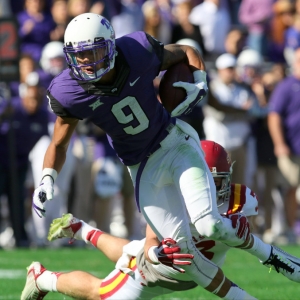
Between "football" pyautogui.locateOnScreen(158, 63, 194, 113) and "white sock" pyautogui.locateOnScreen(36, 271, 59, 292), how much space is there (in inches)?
50.9

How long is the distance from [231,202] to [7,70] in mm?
4838

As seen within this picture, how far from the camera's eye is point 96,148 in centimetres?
953

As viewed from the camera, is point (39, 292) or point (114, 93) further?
point (39, 292)

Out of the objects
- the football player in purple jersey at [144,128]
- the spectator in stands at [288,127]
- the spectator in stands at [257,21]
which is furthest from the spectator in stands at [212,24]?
the football player in purple jersey at [144,128]

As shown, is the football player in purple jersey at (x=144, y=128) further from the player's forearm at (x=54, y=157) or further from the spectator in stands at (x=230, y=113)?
the spectator in stands at (x=230, y=113)

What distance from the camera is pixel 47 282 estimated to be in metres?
5.19

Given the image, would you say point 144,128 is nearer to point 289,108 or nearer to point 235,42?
point 289,108

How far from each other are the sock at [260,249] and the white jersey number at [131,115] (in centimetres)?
90

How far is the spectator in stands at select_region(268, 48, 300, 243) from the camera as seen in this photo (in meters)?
9.61

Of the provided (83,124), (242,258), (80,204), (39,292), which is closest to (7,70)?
(83,124)

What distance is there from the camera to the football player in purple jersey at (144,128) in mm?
4605

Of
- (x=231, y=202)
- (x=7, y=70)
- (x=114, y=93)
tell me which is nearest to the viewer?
(x=114, y=93)

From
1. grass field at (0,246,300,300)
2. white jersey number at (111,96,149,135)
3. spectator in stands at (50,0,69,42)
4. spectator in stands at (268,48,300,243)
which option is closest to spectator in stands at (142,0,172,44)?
spectator in stands at (50,0,69,42)

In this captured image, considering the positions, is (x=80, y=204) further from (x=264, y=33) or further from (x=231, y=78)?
(x=264, y=33)
